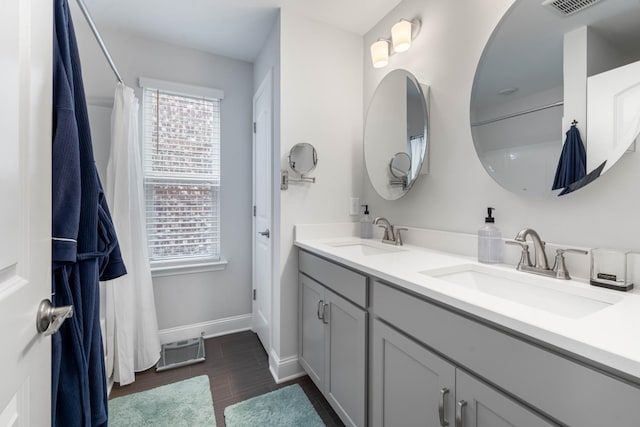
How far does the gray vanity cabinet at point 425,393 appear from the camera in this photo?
2.38 feet

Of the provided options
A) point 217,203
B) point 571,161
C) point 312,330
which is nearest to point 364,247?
point 312,330

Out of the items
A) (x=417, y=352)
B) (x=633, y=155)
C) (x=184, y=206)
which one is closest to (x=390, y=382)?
(x=417, y=352)

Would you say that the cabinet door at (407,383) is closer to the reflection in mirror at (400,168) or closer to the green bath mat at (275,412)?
A: the green bath mat at (275,412)

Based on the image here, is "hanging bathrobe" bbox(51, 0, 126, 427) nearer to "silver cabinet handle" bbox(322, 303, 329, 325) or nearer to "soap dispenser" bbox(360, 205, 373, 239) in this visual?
"silver cabinet handle" bbox(322, 303, 329, 325)

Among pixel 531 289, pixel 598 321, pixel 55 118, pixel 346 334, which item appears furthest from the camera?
pixel 346 334

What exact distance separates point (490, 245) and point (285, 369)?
1490 millimetres

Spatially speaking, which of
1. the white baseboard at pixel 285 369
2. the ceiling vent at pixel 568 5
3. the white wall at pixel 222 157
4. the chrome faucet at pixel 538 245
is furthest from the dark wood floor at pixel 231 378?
the ceiling vent at pixel 568 5

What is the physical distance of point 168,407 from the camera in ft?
5.28

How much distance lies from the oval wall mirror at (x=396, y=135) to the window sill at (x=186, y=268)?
1.55 meters

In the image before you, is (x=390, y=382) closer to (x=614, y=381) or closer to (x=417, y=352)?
(x=417, y=352)

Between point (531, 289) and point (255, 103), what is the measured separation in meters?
2.38

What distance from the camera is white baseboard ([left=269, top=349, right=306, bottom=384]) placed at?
6.13 feet

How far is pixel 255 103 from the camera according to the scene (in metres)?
2.51

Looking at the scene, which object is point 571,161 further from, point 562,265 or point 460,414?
point 460,414
